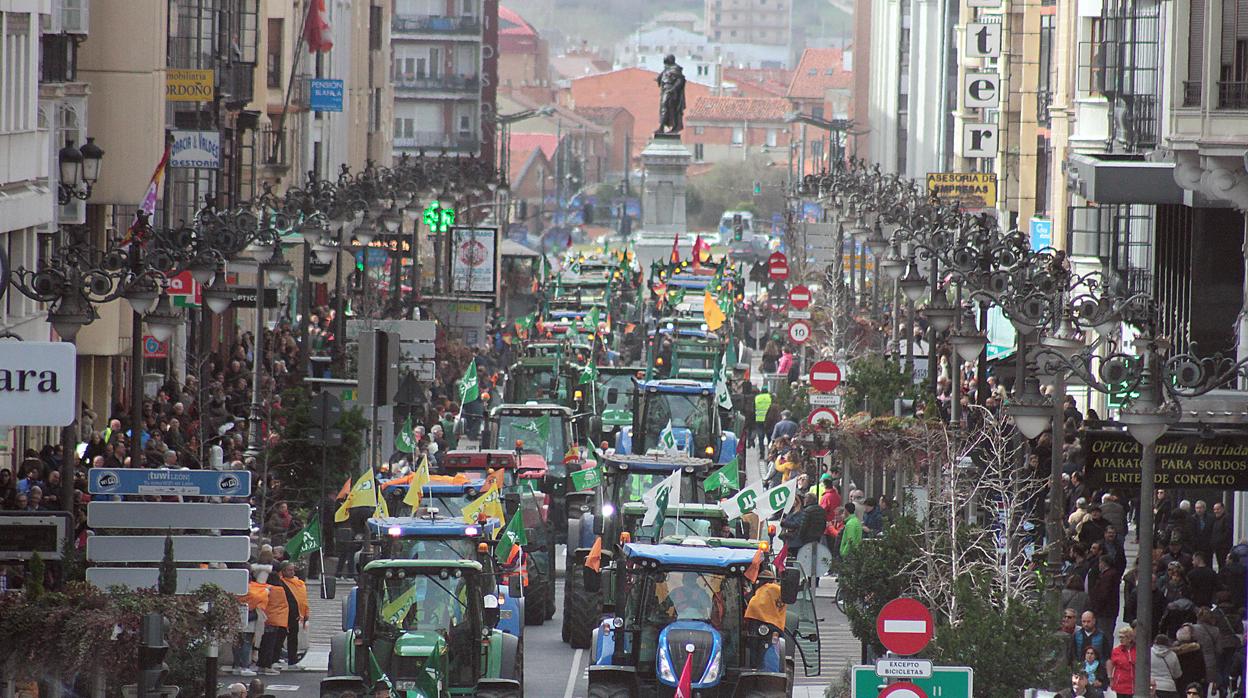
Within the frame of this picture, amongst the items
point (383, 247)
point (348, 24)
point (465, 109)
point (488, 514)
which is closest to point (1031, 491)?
point (488, 514)

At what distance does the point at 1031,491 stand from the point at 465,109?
324ft

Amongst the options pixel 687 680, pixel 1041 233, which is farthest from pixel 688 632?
pixel 1041 233

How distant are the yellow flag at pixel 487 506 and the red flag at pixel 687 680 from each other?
209 inches

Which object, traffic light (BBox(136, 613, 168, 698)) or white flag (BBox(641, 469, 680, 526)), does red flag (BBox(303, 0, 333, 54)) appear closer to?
white flag (BBox(641, 469, 680, 526))

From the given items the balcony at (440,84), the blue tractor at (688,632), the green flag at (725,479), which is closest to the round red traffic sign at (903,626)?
the blue tractor at (688,632)

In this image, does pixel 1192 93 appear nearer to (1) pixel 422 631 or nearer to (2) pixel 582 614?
(2) pixel 582 614

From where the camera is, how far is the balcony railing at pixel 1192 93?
27.7 meters

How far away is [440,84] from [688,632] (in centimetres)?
10675

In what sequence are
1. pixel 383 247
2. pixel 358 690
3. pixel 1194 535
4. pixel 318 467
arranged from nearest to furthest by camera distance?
1. pixel 358 690
2. pixel 1194 535
3. pixel 318 467
4. pixel 383 247

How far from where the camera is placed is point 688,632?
2028cm

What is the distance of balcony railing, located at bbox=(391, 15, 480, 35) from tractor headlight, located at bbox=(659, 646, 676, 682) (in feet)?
348

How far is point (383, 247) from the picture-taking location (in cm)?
6650

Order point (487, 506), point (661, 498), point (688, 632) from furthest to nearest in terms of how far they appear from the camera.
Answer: point (487, 506) < point (661, 498) < point (688, 632)

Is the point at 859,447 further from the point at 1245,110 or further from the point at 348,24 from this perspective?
the point at 348,24
